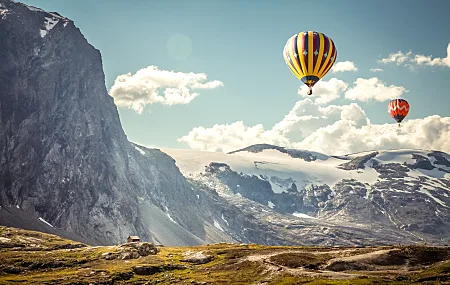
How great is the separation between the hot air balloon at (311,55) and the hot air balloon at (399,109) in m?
65.0

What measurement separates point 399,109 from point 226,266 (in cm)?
10468

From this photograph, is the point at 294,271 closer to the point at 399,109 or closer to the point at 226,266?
the point at 226,266

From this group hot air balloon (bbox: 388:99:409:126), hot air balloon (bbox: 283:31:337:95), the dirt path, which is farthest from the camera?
hot air balloon (bbox: 388:99:409:126)

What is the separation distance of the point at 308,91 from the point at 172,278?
2427 inches

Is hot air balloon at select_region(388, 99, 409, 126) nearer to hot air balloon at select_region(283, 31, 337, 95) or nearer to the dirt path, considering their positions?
hot air balloon at select_region(283, 31, 337, 95)

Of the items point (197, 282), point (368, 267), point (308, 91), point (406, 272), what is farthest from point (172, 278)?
point (308, 91)

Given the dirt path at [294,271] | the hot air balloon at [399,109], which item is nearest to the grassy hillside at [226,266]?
the dirt path at [294,271]

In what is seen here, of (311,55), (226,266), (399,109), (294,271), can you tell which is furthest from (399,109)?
(294,271)

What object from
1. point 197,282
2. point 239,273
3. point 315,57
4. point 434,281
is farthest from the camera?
point 315,57

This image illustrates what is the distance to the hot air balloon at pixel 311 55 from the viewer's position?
120875mm

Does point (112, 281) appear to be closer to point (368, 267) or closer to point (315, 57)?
point (368, 267)

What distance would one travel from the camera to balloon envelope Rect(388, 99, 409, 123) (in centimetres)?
17788

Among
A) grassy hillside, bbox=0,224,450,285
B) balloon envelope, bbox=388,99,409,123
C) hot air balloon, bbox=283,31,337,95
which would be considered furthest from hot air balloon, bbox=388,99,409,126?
grassy hillside, bbox=0,224,450,285

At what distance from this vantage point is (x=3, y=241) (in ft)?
539
